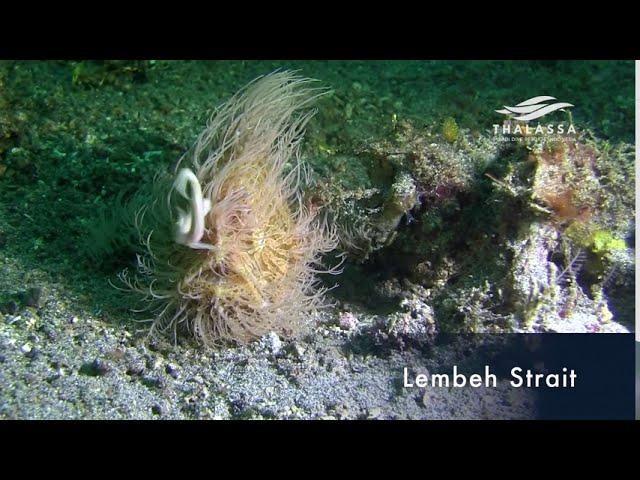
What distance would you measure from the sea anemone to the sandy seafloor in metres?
0.21

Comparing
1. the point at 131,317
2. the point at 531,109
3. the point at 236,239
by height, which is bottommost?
the point at 131,317

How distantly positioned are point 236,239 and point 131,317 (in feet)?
3.33

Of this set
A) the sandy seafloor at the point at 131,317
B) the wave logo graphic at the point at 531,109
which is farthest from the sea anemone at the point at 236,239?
the wave logo graphic at the point at 531,109

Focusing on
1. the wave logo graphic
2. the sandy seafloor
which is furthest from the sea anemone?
the wave logo graphic

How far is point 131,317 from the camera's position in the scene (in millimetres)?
3580

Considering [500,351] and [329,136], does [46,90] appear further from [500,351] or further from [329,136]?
[500,351]

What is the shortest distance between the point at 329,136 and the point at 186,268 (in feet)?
8.12

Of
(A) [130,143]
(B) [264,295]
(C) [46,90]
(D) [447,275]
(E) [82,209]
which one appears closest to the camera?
(B) [264,295]

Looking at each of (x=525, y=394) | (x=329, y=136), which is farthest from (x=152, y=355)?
(x=329, y=136)

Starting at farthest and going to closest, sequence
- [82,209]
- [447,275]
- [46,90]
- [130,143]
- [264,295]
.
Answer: [46,90] → [130,143] → [82,209] → [447,275] → [264,295]

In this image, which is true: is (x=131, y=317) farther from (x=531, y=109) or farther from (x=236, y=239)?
(x=531, y=109)

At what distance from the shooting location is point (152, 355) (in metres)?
3.40

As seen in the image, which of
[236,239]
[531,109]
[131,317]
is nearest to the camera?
[236,239]

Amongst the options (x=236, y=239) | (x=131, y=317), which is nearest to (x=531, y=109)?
(x=236, y=239)
